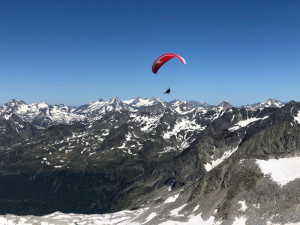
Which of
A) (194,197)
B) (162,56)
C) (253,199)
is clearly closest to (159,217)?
(194,197)

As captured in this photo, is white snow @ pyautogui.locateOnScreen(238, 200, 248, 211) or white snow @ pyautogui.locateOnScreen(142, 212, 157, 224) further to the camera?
white snow @ pyautogui.locateOnScreen(142, 212, 157, 224)

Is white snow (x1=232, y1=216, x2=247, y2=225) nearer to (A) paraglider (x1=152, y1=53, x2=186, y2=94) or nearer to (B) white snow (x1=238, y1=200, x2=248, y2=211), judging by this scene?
(B) white snow (x1=238, y1=200, x2=248, y2=211)

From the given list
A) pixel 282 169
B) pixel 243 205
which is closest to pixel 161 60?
pixel 243 205

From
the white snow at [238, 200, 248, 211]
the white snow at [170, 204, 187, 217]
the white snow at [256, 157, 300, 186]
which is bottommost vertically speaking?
the white snow at [170, 204, 187, 217]

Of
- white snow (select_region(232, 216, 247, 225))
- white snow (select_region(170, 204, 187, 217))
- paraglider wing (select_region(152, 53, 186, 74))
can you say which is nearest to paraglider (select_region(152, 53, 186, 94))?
paraglider wing (select_region(152, 53, 186, 74))

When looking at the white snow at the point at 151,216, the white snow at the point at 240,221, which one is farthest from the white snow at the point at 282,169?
the white snow at the point at 151,216

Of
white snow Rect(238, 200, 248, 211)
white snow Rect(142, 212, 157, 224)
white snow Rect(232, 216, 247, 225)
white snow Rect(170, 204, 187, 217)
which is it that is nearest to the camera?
white snow Rect(232, 216, 247, 225)

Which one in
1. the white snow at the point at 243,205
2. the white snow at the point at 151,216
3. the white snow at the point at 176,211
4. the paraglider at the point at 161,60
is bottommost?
the white snow at the point at 151,216

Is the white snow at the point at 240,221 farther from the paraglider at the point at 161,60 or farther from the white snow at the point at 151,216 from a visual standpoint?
the paraglider at the point at 161,60

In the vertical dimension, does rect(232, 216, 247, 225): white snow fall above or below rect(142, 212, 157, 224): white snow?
above
